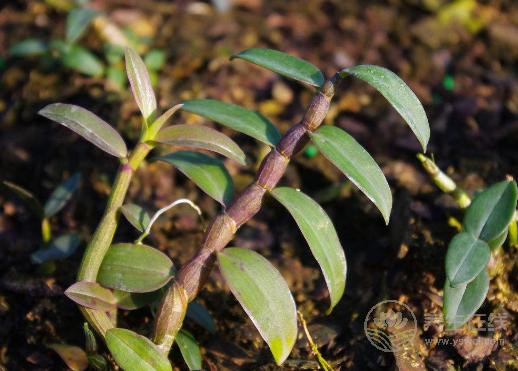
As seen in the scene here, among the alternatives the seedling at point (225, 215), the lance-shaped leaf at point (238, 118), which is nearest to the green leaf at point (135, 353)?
the seedling at point (225, 215)

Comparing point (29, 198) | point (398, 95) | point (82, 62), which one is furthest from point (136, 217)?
point (82, 62)

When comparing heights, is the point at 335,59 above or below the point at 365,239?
above

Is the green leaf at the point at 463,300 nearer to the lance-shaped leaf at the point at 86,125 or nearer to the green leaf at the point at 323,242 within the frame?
the green leaf at the point at 323,242

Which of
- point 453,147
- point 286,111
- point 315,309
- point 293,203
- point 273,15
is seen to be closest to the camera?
point 293,203

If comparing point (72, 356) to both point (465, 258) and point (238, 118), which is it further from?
point (465, 258)

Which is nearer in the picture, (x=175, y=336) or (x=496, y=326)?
(x=175, y=336)

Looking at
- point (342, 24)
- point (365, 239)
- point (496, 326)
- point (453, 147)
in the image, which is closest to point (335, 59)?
point (342, 24)

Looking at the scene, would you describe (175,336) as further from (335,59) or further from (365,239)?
(335,59)
